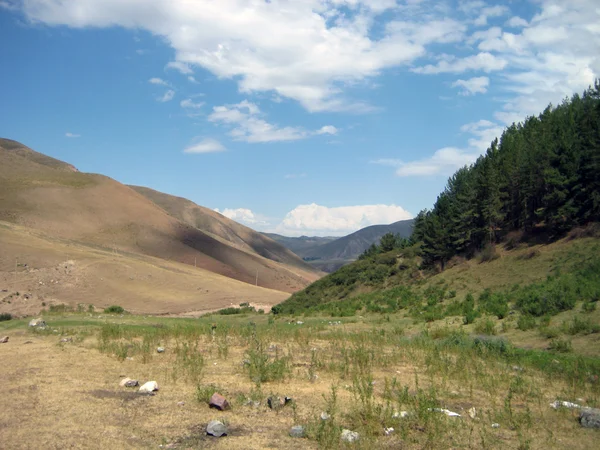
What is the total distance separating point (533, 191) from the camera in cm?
4269

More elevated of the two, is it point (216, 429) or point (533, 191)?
point (533, 191)

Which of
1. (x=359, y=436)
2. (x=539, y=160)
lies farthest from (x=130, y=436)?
(x=539, y=160)

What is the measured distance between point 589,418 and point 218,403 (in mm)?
5887

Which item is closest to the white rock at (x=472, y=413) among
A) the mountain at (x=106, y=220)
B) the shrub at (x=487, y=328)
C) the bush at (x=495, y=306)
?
the shrub at (x=487, y=328)

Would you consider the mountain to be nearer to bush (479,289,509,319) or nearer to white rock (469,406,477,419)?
bush (479,289,509,319)

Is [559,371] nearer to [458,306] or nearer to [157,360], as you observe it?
[157,360]

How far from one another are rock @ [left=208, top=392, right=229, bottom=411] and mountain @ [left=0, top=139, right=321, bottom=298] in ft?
289

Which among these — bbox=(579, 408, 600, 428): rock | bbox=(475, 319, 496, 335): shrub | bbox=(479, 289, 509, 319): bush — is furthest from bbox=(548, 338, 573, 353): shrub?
bbox=(579, 408, 600, 428): rock

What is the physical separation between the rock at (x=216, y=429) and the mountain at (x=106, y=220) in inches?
3509

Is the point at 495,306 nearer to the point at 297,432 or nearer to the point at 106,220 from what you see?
the point at 297,432

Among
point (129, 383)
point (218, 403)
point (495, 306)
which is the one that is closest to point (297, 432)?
point (218, 403)

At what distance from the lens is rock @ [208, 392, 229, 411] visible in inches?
301

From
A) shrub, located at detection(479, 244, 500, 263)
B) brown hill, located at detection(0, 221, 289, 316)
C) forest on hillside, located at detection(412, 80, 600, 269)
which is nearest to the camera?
forest on hillside, located at detection(412, 80, 600, 269)

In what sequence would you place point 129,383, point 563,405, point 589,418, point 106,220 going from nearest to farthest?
point 589,418 → point 563,405 → point 129,383 → point 106,220
